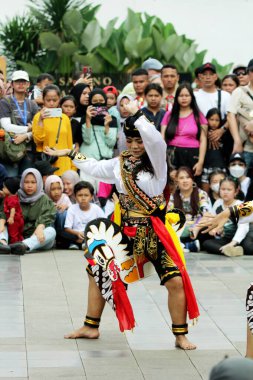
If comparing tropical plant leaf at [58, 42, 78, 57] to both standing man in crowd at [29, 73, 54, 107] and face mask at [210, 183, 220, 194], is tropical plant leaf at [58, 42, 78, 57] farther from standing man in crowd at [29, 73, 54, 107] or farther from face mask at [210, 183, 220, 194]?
face mask at [210, 183, 220, 194]

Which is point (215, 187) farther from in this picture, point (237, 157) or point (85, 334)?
point (85, 334)

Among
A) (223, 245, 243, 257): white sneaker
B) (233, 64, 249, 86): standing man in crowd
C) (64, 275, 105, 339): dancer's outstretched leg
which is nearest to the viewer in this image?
(64, 275, 105, 339): dancer's outstretched leg

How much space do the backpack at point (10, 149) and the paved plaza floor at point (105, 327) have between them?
1369 millimetres

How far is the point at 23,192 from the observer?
11.8 meters

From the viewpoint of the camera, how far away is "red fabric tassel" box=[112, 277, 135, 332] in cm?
738

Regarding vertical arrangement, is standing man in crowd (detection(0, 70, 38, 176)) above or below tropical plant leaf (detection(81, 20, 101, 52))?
below

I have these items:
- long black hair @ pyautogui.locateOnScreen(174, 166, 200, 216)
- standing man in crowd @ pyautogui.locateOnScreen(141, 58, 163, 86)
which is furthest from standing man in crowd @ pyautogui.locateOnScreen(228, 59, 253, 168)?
standing man in crowd @ pyautogui.locateOnScreen(141, 58, 163, 86)

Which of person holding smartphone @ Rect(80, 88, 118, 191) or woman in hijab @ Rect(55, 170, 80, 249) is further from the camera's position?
person holding smartphone @ Rect(80, 88, 118, 191)

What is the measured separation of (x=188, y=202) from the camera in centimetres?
1194

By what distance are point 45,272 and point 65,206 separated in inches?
70.8

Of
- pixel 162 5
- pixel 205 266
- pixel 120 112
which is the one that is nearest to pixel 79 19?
pixel 162 5

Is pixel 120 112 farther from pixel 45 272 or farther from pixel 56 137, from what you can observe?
pixel 45 272

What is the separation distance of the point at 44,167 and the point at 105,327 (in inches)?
165

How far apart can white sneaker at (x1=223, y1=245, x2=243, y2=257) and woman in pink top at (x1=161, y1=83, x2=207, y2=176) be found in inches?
47.4
